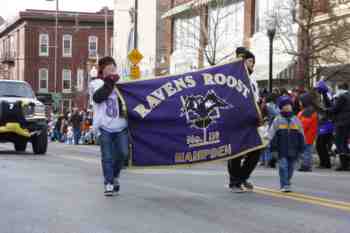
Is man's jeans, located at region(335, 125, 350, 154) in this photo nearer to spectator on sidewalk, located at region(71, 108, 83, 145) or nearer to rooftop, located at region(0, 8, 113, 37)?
spectator on sidewalk, located at region(71, 108, 83, 145)

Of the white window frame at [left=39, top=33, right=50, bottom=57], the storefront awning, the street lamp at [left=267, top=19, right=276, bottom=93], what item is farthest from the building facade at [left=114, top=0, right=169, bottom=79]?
the street lamp at [left=267, top=19, right=276, bottom=93]

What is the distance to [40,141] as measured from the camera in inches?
789

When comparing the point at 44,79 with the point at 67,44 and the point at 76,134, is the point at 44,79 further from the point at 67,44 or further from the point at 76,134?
the point at 76,134

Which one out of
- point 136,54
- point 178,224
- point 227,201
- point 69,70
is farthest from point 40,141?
point 69,70

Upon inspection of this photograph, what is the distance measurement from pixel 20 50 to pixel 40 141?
5489 centimetres

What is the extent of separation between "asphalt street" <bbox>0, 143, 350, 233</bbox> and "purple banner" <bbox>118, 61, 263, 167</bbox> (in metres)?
0.59

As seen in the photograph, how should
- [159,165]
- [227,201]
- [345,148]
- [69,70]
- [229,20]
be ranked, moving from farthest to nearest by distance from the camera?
[69,70]
[229,20]
[345,148]
[159,165]
[227,201]

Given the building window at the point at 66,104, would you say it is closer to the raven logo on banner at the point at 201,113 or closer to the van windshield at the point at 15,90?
the van windshield at the point at 15,90

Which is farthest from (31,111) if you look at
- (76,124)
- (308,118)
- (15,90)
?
(76,124)

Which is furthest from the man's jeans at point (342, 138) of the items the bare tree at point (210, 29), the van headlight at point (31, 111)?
the bare tree at point (210, 29)

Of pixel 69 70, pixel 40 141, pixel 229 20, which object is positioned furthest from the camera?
pixel 69 70

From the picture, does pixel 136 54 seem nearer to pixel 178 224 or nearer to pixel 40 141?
pixel 40 141

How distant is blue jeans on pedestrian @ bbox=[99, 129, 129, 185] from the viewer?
31.2 ft

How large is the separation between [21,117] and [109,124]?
10.4 meters
